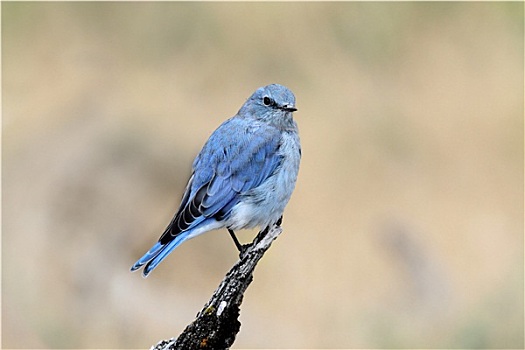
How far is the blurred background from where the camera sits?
8289 millimetres

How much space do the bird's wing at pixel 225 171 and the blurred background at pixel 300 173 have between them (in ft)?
8.58

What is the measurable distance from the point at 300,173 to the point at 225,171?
3.63 m

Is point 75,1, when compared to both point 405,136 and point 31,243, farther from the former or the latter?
point 405,136

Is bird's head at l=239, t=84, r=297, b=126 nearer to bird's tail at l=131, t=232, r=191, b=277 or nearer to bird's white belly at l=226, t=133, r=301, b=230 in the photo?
bird's white belly at l=226, t=133, r=301, b=230

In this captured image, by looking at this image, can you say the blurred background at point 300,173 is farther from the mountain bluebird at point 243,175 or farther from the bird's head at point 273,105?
the mountain bluebird at point 243,175

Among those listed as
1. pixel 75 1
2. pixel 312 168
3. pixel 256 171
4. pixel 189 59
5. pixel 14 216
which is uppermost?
pixel 75 1

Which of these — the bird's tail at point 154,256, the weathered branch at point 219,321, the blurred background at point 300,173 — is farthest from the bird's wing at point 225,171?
the blurred background at point 300,173

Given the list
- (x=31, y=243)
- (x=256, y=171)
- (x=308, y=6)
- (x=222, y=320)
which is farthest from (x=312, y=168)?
(x=222, y=320)

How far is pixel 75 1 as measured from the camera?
395 inches

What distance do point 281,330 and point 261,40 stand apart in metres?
2.95

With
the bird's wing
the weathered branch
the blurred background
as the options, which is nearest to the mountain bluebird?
the bird's wing

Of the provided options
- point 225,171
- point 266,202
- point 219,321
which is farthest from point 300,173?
point 219,321

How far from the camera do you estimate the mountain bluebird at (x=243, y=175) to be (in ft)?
17.4

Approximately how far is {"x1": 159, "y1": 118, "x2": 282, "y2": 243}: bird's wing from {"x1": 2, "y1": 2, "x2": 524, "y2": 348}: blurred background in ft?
8.58
